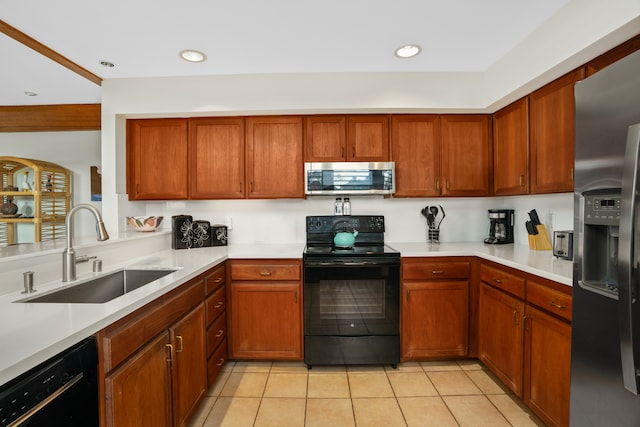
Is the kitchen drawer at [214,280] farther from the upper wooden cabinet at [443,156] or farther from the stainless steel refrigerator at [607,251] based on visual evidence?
the stainless steel refrigerator at [607,251]

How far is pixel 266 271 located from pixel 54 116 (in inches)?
110

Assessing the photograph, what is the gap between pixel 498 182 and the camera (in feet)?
8.85

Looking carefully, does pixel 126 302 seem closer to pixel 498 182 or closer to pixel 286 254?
pixel 286 254

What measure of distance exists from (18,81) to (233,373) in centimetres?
299

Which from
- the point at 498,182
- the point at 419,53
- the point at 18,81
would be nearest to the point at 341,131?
the point at 419,53

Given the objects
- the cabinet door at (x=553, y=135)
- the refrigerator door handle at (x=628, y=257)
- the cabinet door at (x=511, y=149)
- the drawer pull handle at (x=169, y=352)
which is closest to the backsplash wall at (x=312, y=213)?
the cabinet door at (x=511, y=149)

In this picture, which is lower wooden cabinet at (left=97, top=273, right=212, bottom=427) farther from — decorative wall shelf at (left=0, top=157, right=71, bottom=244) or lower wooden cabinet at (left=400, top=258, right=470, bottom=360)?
decorative wall shelf at (left=0, top=157, right=71, bottom=244)

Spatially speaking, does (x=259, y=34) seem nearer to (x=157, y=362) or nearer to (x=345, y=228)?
(x=345, y=228)

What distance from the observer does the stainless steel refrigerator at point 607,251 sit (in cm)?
103

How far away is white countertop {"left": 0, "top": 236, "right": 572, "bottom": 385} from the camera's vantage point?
2.78 feet

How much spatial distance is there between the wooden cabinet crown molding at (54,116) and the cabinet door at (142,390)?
2.77 meters

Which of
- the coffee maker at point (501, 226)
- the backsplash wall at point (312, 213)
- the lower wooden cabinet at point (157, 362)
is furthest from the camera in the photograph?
the backsplash wall at point (312, 213)

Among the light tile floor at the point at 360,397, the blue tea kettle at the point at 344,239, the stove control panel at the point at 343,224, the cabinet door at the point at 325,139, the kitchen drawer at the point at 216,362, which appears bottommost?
the light tile floor at the point at 360,397

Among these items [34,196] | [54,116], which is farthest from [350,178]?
[34,196]
